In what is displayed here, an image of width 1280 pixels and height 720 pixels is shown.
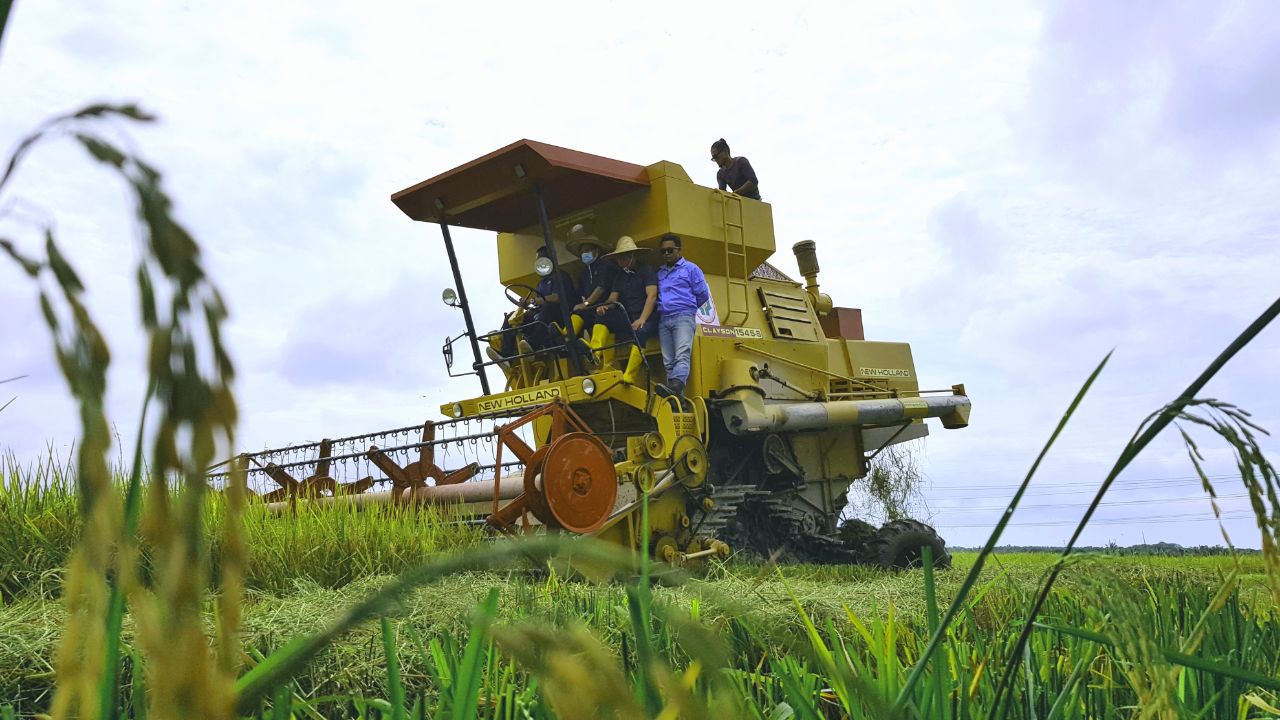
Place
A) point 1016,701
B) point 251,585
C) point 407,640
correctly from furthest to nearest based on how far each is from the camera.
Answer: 1. point 251,585
2. point 407,640
3. point 1016,701

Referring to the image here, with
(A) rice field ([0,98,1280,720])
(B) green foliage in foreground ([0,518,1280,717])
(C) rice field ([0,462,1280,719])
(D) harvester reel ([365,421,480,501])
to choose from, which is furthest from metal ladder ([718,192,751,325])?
(A) rice field ([0,98,1280,720])

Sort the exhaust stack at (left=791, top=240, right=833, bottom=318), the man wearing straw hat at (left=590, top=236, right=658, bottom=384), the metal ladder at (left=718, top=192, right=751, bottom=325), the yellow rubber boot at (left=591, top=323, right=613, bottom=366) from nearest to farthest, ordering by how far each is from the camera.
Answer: the man wearing straw hat at (left=590, top=236, right=658, bottom=384) → the yellow rubber boot at (left=591, top=323, right=613, bottom=366) → the metal ladder at (left=718, top=192, right=751, bottom=325) → the exhaust stack at (left=791, top=240, right=833, bottom=318)

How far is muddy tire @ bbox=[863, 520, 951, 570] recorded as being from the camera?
9.88 meters

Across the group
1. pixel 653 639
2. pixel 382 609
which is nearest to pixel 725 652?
pixel 382 609

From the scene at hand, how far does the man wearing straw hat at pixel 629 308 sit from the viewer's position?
8586 mm

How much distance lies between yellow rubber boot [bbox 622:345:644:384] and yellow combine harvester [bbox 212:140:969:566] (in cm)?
7

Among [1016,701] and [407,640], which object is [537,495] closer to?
[407,640]

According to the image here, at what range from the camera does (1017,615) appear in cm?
382

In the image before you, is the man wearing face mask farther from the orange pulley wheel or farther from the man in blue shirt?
the orange pulley wheel

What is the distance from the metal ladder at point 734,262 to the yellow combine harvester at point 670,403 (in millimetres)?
15

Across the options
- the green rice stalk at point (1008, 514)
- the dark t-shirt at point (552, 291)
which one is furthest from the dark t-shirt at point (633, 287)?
the green rice stalk at point (1008, 514)

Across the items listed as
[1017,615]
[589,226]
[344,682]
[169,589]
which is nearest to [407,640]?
[344,682]

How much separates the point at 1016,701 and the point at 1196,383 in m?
1.05

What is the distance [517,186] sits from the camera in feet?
28.8
